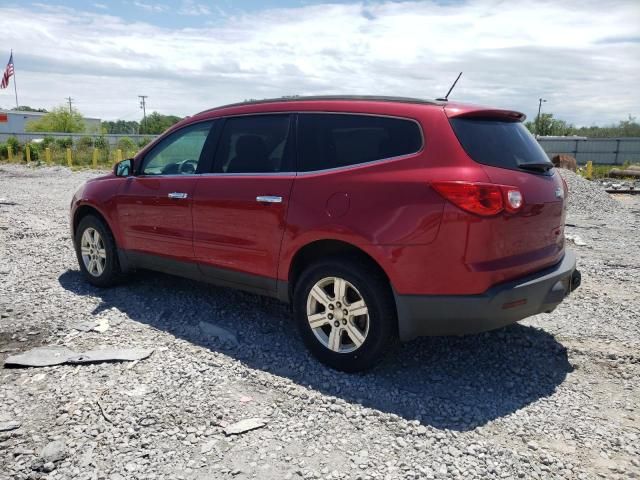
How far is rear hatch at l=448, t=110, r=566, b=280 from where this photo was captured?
327cm

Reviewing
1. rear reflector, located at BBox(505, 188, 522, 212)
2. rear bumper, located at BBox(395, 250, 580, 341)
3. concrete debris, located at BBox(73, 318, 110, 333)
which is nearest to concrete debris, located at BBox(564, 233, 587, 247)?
rear bumper, located at BBox(395, 250, 580, 341)

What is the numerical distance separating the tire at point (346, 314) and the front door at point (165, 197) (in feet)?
4.79

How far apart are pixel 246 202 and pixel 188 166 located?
100cm

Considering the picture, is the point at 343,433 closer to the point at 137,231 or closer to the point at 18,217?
the point at 137,231

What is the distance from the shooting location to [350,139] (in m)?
3.81

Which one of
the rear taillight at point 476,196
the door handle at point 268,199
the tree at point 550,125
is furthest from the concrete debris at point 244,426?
the tree at point 550,125

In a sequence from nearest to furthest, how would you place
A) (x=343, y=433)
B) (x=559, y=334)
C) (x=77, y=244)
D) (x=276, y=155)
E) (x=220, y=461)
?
(x=220, y=461) → (x=343, y=433) → (x=276, y=155) → (x=559, y=334) → (x=77, y=244)

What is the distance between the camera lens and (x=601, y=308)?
524 centimetres

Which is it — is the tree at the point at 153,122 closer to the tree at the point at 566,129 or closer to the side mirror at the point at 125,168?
the tree at the point at 566,129

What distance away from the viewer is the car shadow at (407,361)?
3471 millimetres

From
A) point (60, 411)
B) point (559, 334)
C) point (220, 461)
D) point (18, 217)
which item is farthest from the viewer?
point (18, 217)

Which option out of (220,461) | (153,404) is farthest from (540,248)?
(153,404)

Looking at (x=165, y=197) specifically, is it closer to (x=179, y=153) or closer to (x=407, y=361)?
(x=179, y=153)

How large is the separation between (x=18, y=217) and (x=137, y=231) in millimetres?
6554
